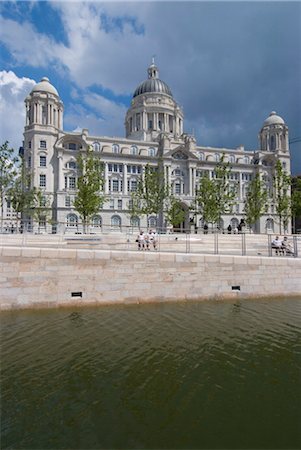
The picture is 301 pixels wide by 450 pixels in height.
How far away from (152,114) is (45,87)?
3038 centimetres

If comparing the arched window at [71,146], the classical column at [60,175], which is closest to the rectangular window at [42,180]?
the classical column at [60,175]

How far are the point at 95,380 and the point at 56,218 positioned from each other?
182 ft

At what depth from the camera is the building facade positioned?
61688 mm

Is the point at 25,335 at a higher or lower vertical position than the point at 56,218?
lower

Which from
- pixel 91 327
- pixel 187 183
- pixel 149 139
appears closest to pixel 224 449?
pixel 91 327

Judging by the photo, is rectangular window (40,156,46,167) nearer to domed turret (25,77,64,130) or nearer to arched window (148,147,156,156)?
domed turret (25,77,64,130)

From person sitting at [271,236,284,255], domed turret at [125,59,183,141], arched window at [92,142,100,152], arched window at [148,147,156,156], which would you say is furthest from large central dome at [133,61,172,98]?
person sitting at [271,236,284,255]

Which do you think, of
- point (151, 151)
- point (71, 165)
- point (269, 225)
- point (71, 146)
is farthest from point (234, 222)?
point (71, 146)

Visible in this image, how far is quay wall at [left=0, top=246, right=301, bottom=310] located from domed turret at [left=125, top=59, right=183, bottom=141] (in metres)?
68.2

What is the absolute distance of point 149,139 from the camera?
80.2m

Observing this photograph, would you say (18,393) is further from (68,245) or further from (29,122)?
(29,122)

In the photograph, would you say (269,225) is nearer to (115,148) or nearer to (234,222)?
(234,222)

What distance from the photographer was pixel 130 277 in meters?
15.1

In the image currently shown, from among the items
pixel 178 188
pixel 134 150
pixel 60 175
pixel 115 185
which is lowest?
pixel 178 188
